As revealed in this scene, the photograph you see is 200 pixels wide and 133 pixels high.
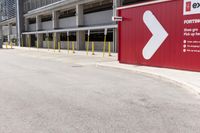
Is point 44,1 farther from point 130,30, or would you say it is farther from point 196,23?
point 196,23

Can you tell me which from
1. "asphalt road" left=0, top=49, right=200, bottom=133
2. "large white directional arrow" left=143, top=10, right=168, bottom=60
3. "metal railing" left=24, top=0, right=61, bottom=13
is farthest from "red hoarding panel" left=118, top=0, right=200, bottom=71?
"metal railing" left=24, top=0, right=61, bottom=13

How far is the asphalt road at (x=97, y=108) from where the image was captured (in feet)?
17.8

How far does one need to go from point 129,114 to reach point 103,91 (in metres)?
2.83

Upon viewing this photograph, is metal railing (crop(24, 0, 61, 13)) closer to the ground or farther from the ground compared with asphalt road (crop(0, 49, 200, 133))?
farther from the ground

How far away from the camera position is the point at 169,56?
1417cm

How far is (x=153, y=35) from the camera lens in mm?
15094

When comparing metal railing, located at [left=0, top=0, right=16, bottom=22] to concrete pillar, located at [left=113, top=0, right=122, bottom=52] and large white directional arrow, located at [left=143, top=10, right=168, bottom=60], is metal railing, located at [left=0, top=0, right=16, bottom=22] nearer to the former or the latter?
concrete pillar, located at [left=113, top=0, right=122, bottom=52]

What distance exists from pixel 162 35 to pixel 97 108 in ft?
28.4

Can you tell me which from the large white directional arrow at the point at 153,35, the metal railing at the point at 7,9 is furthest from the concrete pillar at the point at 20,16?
the large white directional arrow at the point at 153,35

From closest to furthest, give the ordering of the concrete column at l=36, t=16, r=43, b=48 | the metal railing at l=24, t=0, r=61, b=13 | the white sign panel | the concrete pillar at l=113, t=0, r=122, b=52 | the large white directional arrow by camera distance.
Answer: the white sign panel, the large white directional arrow, the concrete pillar at l=113, t=0, r=122, b=52, the metal railing at l=24, t=0, r=61, b=13, the concrete column at l=36, t=16, r=43, b=48

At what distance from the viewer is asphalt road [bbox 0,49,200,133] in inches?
213

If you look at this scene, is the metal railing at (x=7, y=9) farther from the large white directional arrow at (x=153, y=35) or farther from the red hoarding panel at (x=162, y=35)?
the large white directional arrow at (x=153, y=35)

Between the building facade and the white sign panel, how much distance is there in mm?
12977

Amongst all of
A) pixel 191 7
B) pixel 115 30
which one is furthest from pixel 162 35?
pixel 115 30
